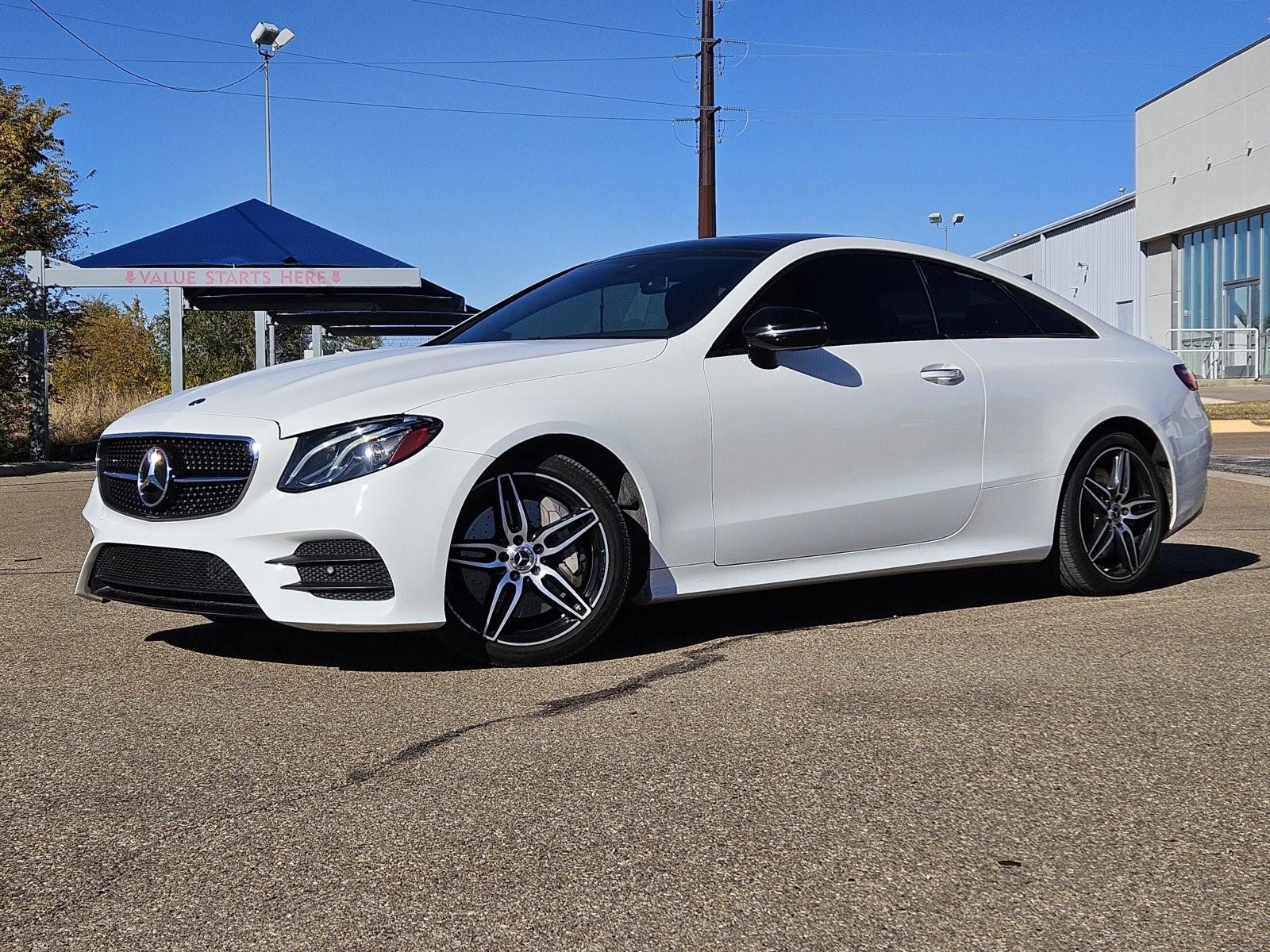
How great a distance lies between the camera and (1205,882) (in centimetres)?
276

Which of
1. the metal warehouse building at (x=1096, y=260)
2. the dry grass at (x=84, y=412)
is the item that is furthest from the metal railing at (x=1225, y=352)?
the dry grass at (x=84, y=412)

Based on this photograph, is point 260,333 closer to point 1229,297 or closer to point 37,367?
point 37,367

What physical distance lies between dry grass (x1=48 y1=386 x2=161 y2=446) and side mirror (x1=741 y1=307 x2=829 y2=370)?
17853mm

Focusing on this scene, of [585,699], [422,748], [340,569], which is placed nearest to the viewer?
[422,748]

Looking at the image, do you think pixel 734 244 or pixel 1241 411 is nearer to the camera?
pixel 734 244

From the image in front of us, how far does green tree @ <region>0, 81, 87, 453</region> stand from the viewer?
18766 mm

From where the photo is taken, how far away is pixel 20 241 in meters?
19.2

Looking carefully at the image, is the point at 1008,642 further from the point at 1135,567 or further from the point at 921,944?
the point at 921,944

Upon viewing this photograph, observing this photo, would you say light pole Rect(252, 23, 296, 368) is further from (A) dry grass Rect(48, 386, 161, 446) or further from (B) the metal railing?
(B) the metal railing

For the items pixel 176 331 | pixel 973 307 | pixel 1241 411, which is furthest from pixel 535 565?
pixel 1241 411

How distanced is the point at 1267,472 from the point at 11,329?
48.3ft

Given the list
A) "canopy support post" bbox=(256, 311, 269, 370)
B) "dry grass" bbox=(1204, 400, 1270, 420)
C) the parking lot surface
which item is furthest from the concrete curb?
the parking lot surface

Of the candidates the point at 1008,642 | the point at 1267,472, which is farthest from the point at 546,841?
the point at 1267,472

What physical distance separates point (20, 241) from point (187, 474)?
16.3 meters
